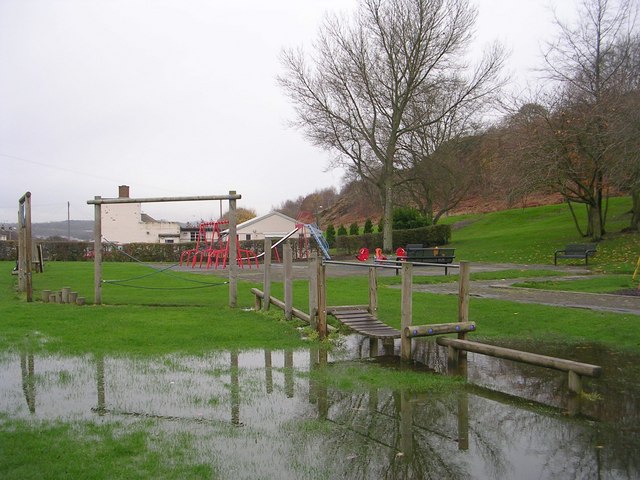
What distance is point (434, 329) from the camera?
8.80m

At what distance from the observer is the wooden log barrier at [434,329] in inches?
344

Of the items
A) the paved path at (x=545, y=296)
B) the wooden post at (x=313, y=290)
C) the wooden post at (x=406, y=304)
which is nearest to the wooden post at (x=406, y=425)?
the wooden post at (x=406, y=304)

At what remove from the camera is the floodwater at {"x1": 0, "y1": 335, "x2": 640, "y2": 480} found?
16.4 feet

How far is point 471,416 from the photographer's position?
6359 mm

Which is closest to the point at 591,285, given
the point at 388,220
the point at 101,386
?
the point at 101,386

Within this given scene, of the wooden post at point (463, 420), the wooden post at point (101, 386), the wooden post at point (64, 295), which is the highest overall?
the wooden post at point (64, 295)

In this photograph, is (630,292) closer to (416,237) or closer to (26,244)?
(26,244)

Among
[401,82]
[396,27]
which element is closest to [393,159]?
[401,82]

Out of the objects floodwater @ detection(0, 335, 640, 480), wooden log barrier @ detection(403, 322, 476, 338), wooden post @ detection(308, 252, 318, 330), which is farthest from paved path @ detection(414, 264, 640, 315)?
wooden post @ detection(308, 252, 318, 330)

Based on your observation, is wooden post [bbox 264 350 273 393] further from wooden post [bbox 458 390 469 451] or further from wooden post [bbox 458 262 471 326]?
wooden post [bbox 458 262 471 326]

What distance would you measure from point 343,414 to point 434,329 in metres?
2.91

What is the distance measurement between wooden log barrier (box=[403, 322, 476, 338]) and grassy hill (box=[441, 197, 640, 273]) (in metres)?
15.1

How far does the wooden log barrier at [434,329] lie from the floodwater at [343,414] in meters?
0.50

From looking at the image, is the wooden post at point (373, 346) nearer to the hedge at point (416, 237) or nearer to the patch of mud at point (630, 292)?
the patch of mud at point (630, 292)
